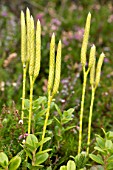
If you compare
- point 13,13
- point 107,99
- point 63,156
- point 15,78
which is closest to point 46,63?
point 15,78

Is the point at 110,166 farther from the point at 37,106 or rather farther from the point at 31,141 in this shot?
the point at 37,106

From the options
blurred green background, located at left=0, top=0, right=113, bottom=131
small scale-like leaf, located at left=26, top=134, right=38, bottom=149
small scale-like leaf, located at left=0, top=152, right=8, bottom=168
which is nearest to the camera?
small scale-like leaf, located at left=0, top=152, right=8, bottom=168

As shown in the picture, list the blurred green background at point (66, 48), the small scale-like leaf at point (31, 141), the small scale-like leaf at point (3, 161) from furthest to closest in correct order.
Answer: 1. the blurred green background at point (66, 48)
2. the small scale-like leaf at point (31, 141)
3. the small scale-like leaf at point (3, 161)

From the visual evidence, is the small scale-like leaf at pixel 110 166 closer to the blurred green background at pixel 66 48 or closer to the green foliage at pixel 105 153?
the green foliage at pixel 105 153

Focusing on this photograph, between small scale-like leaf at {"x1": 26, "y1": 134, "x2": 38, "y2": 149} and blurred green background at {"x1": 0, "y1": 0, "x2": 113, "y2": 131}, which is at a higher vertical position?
blurred green background at {"x1": 0, "y1": 0, "x2": 113, "y2": 131}

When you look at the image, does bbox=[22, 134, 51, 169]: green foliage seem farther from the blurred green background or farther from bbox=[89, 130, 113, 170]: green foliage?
the blurred green background

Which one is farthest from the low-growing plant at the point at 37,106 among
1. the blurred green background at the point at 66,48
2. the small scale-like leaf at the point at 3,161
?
the blurred green background at the point at 66,48

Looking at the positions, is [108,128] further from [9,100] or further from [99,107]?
[9,100]

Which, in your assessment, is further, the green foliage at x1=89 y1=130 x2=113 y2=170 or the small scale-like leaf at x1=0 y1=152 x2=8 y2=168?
the green foliage at x1=89 y1=130 x2=113 y2=170

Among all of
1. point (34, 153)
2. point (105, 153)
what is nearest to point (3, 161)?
point (34, 153)

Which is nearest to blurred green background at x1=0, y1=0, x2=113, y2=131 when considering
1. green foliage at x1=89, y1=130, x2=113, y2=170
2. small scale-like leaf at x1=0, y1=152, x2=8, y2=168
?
green foliage at x1=89, y1=130, x2=113, y2=170
